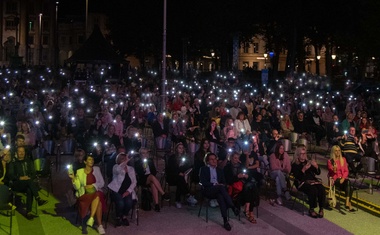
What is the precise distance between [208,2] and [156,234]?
43.9 metres

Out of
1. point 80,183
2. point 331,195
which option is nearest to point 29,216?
point 80,183

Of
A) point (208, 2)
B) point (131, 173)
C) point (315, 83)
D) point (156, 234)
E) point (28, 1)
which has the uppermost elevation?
point (28, 1)

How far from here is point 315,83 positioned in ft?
140

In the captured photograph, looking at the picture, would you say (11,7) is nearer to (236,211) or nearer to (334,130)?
(334,130)

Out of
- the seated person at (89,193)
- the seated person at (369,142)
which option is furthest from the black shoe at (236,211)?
the seated person at (369,142)

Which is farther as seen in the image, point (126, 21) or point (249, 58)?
point (249, 58)

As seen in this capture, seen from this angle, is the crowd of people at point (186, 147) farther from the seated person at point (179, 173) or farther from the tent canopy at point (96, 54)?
the tent canopy at point (96, 54)

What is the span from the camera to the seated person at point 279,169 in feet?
41.4

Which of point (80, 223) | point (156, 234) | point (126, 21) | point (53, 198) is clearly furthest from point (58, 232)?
point (126, 21)

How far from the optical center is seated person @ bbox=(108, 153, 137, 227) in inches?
421

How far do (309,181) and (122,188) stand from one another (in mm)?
3663

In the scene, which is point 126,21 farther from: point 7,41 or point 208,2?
point 7,41

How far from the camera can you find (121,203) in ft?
35.1

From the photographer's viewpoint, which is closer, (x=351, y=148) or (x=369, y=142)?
(x=351, y=148)
